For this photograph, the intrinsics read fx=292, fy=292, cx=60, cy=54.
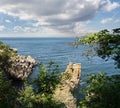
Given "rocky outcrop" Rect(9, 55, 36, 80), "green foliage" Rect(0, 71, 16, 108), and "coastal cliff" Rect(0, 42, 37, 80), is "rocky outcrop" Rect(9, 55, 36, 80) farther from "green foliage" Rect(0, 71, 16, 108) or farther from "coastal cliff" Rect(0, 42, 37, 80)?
"green foliage" Rect(0, 71, 16, 108)

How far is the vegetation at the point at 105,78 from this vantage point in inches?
828

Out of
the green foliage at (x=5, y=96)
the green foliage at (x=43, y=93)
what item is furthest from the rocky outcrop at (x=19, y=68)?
the green foliage at (x=5, y=96)

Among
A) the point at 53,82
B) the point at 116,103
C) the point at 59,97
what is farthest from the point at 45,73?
the point at 59,97

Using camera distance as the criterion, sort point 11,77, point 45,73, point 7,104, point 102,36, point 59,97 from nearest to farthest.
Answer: point 102,36 < point 7,104 < point 45,73 < point 59,97 < point 11,77

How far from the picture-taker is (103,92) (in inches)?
849

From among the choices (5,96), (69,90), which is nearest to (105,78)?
(5,96)

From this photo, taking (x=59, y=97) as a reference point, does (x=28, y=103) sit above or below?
above

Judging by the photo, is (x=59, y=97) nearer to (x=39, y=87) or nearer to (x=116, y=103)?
(x=39, y=87)

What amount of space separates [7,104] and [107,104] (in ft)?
32.5

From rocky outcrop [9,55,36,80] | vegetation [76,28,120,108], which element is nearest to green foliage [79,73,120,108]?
vegetation [76,28,120,108]

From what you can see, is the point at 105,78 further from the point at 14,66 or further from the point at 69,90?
the point at 14,66

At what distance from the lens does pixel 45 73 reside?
2844 centimetres

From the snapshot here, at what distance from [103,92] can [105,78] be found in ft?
8.53

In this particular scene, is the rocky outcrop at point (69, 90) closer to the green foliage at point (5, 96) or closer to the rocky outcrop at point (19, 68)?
the rocky outcrop at point (19, 68)
